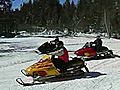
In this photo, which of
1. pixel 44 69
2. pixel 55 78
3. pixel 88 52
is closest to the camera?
pixel 44 69

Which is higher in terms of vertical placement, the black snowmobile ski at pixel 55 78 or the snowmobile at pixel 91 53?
the snowmobile at pixel 91 53

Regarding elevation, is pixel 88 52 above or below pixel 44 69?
below

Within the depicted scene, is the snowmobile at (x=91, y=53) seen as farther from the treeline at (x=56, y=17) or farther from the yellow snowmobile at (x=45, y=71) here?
the treeline at (x=56, y=17)

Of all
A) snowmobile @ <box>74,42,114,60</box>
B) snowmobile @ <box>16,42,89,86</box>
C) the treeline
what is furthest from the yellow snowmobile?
the treeline

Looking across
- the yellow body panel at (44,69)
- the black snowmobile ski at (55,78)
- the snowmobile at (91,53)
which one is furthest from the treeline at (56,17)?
the yellow body panel at (44,69)

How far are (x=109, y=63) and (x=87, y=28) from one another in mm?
64261

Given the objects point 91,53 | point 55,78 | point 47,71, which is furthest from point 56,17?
point 47,71

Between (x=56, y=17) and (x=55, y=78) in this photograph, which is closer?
(x=55, y=78)

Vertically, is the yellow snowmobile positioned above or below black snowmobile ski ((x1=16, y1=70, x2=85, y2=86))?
above

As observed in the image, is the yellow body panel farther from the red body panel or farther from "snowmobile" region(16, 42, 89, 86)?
the red body panel

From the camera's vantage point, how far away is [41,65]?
11.3 metres

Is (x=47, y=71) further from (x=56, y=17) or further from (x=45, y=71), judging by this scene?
(x=56, y=17)

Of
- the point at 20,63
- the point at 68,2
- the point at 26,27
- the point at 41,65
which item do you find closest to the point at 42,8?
the point at 26,27

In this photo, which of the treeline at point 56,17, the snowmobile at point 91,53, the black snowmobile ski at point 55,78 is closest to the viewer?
the black snowmobile ski at point 55,78
